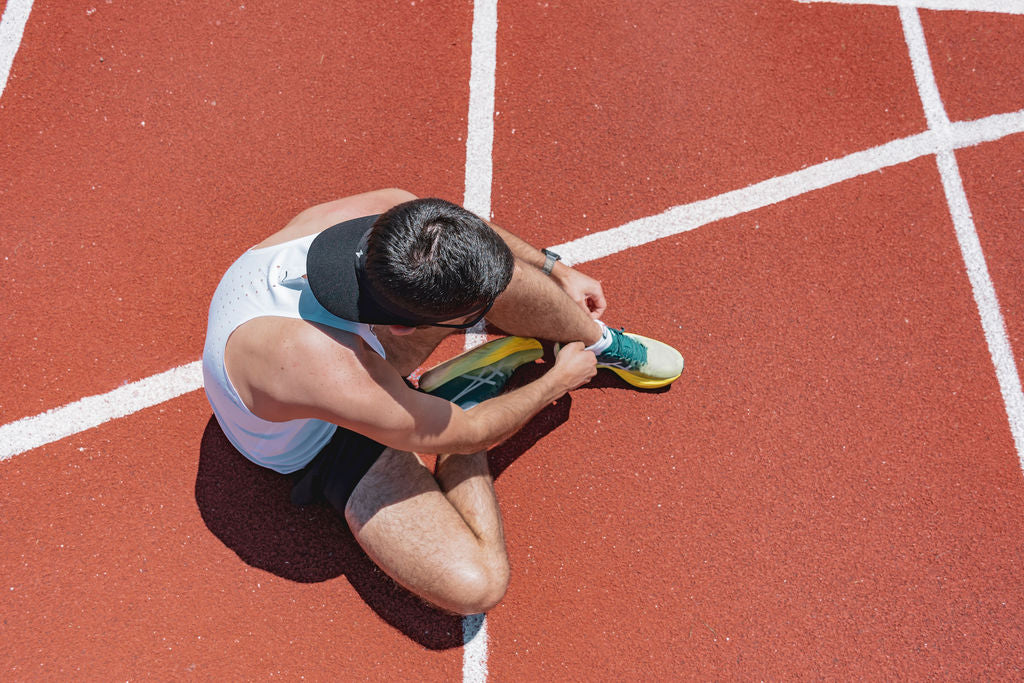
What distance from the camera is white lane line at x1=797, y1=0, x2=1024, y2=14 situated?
3650 mm

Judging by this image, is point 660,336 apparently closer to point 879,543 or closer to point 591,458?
point 591,458

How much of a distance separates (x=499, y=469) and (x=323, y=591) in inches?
39.4

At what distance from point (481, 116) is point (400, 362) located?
59.6 inches

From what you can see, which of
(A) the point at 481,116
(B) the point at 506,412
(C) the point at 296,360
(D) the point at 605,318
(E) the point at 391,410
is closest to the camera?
(C) the point at 296,360

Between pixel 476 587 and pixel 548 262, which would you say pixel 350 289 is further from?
pixel 476 587

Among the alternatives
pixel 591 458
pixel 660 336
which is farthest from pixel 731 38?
pixel 591 458

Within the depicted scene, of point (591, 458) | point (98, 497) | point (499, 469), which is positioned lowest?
point (98, 497)

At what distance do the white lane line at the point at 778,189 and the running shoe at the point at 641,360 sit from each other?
0.50m

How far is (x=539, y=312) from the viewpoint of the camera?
273cm

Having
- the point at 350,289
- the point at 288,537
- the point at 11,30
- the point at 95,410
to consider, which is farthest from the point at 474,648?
the point at 11,30

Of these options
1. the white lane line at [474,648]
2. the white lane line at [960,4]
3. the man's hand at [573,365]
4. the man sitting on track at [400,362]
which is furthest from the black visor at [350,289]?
the white lane line at [960,4]

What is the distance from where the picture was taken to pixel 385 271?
183cm

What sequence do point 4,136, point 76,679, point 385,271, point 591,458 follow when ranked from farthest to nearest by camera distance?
point 4,136, point 591,458, point 76,679, point 385,271

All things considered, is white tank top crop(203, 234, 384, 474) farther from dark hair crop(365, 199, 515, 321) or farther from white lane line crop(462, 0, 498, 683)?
white lane line crop(462, 0, 498, 683)
